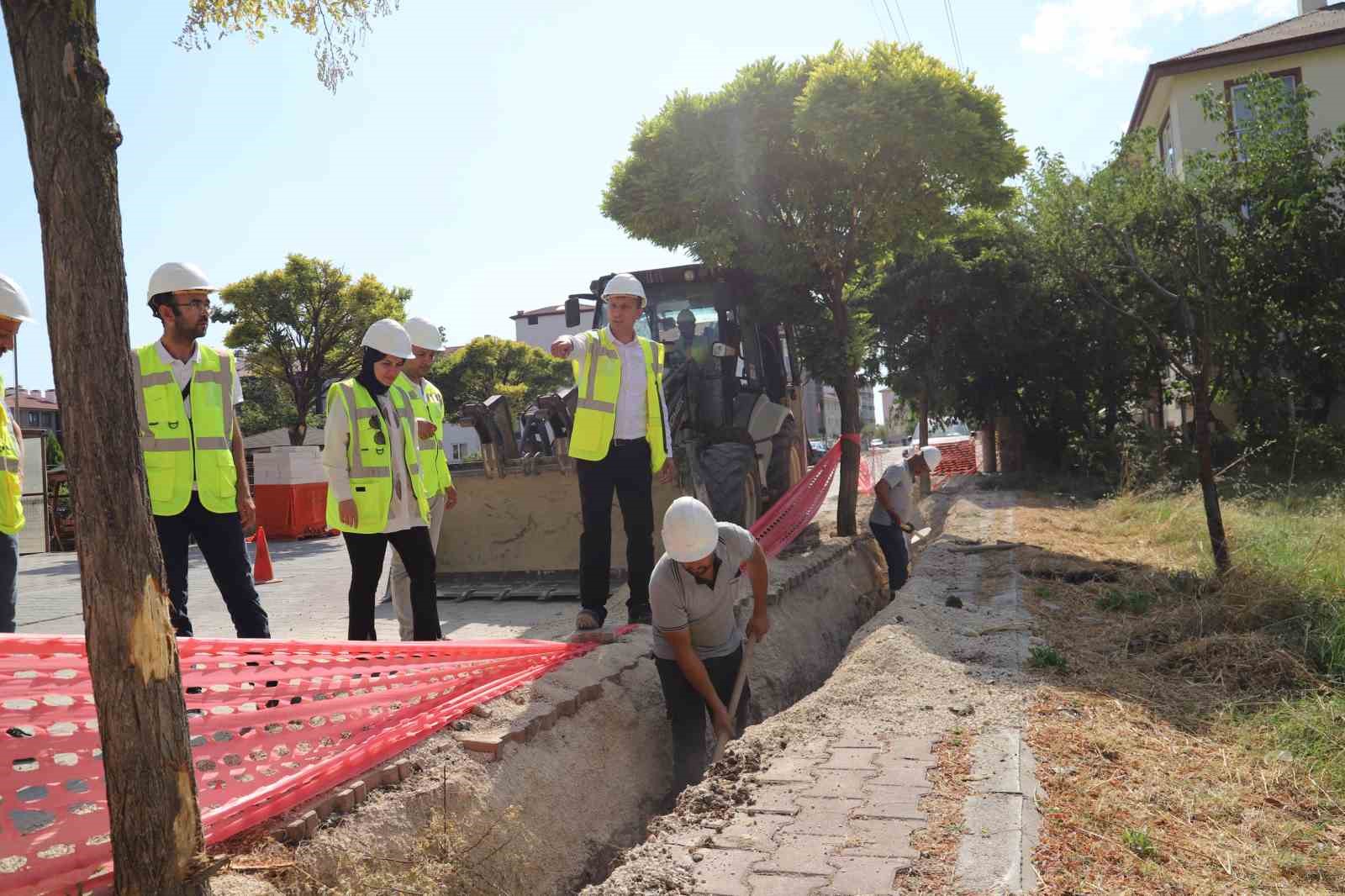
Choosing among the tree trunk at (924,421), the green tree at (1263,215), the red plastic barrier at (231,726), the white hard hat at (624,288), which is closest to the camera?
the red plastic barrier at (231,726)

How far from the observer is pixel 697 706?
5305 mm

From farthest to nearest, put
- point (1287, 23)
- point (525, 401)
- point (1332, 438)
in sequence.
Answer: point (525, 401) → point (1287, 23) → point (1332, 438)

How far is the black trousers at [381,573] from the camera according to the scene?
5.15 m

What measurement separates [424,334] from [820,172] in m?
5.45

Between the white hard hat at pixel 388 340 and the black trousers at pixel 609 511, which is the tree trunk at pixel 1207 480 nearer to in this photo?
the black trousers at pixel 609 511

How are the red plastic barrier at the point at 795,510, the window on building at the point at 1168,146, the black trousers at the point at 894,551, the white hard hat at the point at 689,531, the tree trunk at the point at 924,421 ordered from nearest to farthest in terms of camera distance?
the white hard hat at the point at 689,531 < the red plastic barrier at the point at 795,510 < the black trousers at the point at 894,551 < the tree trunk at the point at 924,421 < the window on building at the point at 1168,146

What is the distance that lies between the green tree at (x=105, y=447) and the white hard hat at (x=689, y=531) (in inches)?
102

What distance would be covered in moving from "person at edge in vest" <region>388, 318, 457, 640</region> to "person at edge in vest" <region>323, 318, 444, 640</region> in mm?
489

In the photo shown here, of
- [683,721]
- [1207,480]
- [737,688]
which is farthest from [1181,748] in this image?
[1207,480]

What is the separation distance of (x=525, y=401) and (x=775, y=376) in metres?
30.2

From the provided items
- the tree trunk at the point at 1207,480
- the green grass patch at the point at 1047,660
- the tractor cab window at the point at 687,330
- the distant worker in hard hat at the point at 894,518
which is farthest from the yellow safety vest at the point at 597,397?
the distant worker in hard hat at the point at 894,518

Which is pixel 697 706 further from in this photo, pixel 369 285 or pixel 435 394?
pixel 369 285

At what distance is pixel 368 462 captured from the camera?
5.18 m

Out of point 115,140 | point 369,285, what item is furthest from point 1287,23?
point 115,140
